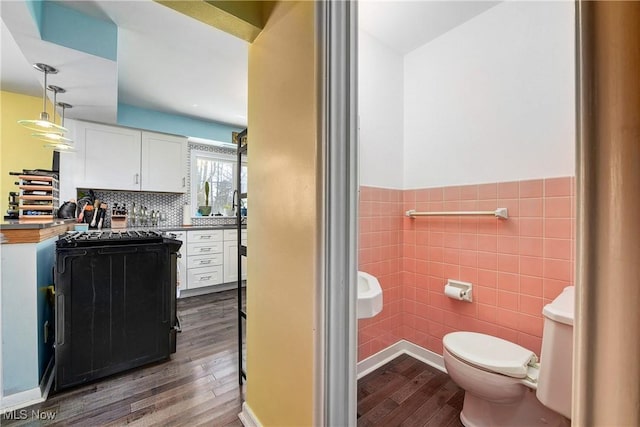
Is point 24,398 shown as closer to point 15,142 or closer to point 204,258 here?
point 204,258

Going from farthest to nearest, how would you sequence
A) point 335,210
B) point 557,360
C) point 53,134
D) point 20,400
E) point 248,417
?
point 53,134 < point 20,400 < point 248,417 < point 557,360 < point 335,210

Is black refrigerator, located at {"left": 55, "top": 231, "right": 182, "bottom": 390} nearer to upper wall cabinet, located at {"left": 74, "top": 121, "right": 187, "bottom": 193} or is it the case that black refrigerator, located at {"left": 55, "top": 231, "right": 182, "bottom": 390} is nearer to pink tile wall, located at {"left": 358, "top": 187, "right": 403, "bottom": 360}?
pink tile wall, located at {"left": 358, "top": 187, "right": 403, "bottom": 360}

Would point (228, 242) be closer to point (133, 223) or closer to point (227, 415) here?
point (133, 223)

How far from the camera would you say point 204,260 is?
12.0 feet

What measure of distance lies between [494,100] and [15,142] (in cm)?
449

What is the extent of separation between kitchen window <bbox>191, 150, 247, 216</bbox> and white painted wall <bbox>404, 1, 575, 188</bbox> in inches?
121

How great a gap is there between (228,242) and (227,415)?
2616 millimetres

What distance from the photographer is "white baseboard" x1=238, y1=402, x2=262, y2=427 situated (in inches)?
52.2

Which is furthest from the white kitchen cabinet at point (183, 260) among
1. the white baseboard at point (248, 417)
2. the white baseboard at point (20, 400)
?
the white baseboard at point (248, 417)

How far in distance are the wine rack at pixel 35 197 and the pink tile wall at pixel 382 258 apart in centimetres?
246

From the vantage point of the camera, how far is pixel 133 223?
11.9ft

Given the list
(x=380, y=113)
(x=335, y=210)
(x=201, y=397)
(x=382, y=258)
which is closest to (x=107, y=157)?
(x=201, y=397)

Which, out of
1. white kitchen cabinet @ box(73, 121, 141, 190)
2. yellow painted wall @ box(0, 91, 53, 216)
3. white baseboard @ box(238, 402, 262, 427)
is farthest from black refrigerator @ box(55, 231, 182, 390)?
yellow painted wall @ box(0, 91, 53, 216)

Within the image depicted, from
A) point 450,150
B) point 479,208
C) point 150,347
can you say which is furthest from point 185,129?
point 479,208
